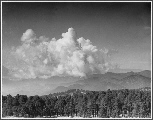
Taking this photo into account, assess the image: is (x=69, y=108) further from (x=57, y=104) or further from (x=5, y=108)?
(x=5, y=108)

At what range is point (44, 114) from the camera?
72.6 meters

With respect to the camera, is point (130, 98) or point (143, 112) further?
point (130, 98)

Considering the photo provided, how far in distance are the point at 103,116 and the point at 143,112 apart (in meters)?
10.8

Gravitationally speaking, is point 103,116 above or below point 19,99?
below

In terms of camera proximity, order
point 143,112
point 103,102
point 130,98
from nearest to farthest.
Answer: point 143,112
point 103,102
point 130,98

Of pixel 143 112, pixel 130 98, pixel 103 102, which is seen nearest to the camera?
pixel 143 112

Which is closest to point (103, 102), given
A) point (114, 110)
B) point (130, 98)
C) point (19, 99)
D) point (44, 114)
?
point (114, 110)

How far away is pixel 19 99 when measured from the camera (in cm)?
7581

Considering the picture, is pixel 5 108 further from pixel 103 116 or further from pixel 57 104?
pixel 103 116

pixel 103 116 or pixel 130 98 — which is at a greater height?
pixel 130 98

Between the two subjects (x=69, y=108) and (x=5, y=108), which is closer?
(x=5, y=108)

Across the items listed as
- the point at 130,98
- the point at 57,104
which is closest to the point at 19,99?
the point at 57,104

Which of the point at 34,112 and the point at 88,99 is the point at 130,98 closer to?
the point at 88,99

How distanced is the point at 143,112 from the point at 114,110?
7756mm
